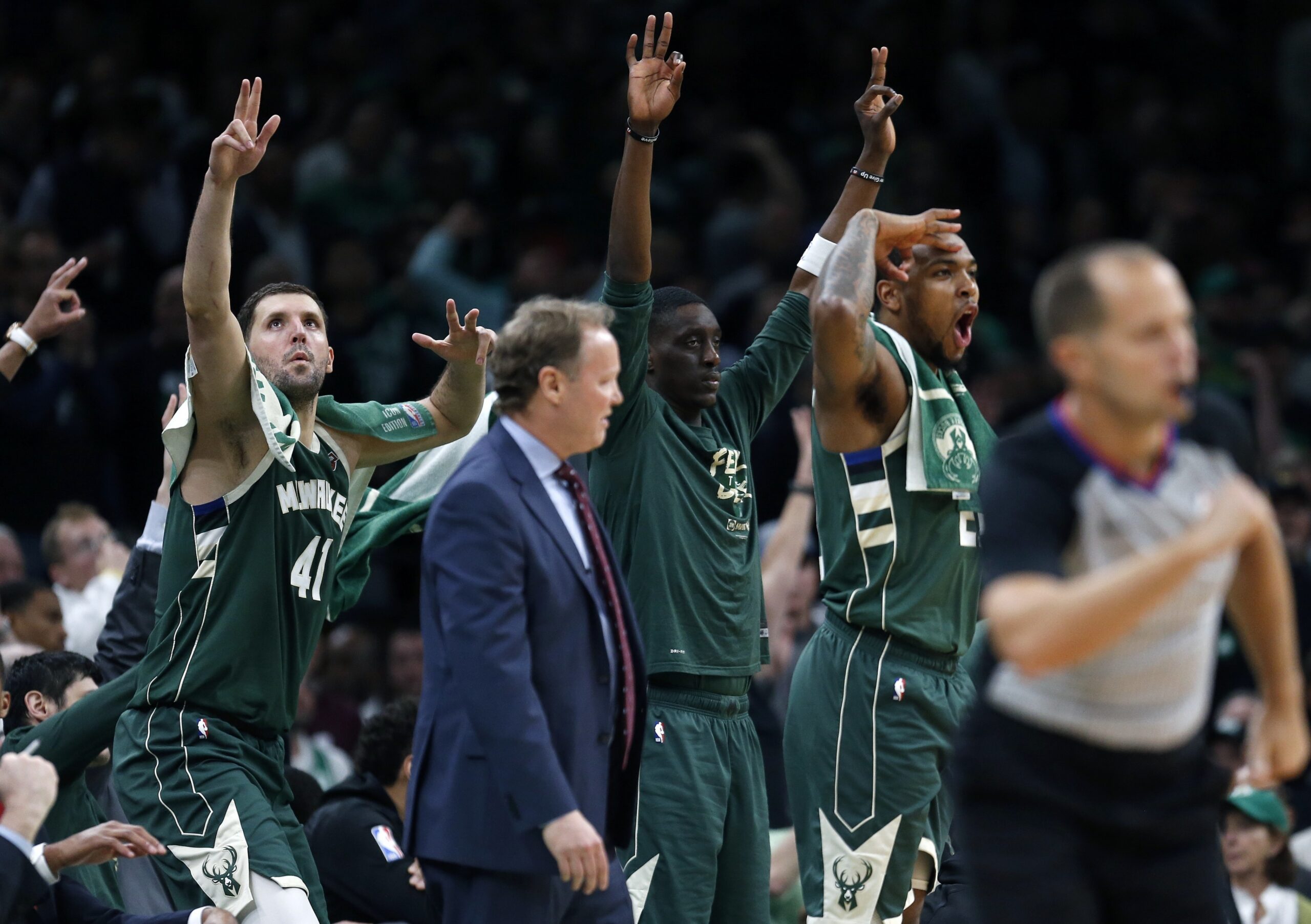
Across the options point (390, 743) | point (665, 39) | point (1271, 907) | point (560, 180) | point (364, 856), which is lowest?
point (1271, 907)

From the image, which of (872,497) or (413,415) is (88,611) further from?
(872,497)

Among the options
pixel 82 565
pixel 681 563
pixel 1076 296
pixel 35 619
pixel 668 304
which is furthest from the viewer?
pixel 82 565

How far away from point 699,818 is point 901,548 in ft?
3.26

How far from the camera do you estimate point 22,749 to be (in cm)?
579

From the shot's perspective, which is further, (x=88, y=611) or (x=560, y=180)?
(x=560, y=180)

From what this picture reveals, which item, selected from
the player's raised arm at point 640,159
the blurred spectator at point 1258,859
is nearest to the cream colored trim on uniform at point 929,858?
the player's raised arm at point 640,159

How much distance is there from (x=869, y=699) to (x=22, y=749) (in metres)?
2.64

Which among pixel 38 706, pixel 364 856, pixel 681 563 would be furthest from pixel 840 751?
pixel 38 706

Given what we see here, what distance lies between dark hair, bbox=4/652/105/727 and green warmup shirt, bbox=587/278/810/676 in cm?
199

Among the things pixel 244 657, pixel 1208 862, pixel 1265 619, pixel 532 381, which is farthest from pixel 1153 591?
pixel 244 657

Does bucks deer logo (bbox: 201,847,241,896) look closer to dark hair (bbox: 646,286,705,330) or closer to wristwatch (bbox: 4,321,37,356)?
dark hair (bbox: 646,286,705,330)

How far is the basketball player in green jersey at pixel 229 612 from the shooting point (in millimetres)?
5207

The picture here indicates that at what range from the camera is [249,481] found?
5.51m

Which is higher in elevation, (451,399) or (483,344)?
(483,344)
